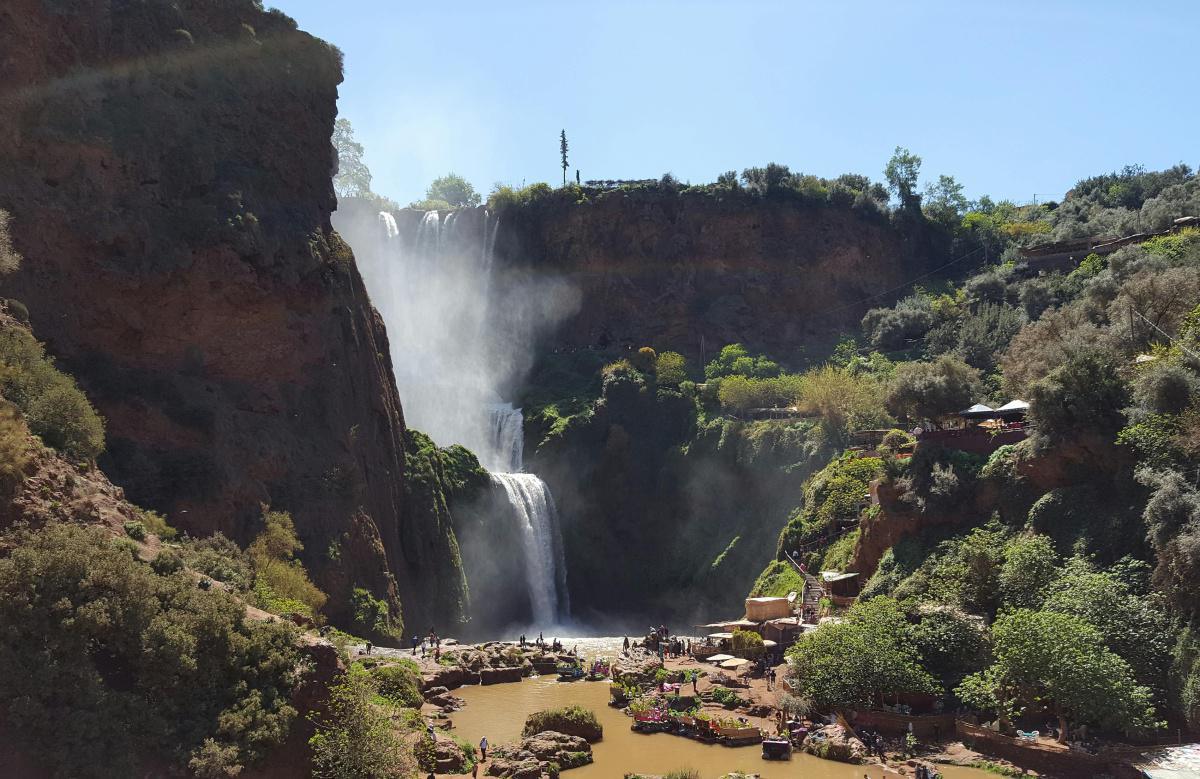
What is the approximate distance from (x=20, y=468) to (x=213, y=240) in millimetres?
18616

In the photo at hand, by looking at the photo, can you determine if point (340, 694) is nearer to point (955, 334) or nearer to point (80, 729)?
point (80, 729)

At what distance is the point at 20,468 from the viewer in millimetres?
24812

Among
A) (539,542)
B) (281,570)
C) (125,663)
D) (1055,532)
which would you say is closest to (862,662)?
(1055,532)

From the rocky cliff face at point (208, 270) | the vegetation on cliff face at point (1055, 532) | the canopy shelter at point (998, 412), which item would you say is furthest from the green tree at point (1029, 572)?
the rocky cliff face at point (208, 270)

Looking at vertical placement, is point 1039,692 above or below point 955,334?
below

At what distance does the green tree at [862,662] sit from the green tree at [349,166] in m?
102

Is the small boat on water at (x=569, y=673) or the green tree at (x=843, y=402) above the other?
the green tree at (x=843, y=402)

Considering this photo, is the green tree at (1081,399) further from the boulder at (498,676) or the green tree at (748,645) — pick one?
the boulder at (498,676)

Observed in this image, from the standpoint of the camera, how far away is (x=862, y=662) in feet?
106

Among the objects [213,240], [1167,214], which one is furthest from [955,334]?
[213,240]

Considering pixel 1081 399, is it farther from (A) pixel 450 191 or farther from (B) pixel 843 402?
(A) pixel 450 191

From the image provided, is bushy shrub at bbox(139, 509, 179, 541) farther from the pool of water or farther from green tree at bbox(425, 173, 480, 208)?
green tree at bbox(425, 173, 480, 208)

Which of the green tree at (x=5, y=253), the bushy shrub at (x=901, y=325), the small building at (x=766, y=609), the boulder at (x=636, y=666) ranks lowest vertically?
the boulder at (x=636, y=666)

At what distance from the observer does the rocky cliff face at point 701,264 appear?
274ft
